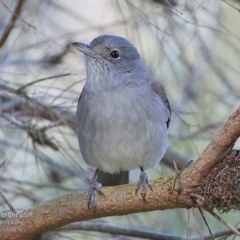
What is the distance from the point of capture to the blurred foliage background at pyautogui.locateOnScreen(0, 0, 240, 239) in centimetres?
352

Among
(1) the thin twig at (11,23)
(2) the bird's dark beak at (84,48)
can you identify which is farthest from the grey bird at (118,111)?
(1) the thin twig at (11,23)

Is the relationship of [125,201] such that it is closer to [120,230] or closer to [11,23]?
[120,230]

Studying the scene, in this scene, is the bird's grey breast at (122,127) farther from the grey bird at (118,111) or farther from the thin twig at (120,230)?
the thin twig at (120,230)

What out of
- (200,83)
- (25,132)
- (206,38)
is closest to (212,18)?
(206,38)

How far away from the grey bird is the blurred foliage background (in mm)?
122

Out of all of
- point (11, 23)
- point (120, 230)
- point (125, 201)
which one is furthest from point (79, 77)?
point (125, 201)

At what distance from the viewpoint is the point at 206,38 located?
364 centimetres

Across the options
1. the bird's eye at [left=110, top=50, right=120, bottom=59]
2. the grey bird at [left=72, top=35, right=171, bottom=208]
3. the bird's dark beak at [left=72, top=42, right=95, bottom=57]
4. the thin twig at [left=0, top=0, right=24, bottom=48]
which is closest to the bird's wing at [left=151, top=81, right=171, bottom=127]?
the grey bird at [left=72, top=35, right=171, bottom=208]

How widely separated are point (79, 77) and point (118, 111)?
510 mm

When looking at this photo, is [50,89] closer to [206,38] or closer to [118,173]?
[118,173]

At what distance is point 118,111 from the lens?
3518mm

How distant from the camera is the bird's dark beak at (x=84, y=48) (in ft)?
11.6

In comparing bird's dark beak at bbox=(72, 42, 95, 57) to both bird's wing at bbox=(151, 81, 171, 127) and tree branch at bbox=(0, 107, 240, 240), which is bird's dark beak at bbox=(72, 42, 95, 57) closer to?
bird's wing at bbox=(151, 81, 171, 127)

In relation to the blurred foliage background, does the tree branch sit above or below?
below
